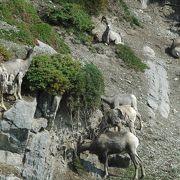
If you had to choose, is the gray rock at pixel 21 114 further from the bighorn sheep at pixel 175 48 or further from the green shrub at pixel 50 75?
the bighorn sheep at pixel 175 48

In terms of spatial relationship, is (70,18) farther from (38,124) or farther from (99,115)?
(38,124)

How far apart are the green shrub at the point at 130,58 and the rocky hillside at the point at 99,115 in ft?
0.81

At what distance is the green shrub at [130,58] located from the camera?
28.4 m

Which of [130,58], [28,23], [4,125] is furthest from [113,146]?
[130,58]

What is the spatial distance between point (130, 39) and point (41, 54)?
11.1 meters

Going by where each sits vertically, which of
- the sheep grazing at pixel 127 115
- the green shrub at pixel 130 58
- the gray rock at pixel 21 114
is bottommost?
the green shrub at pixel 130 58

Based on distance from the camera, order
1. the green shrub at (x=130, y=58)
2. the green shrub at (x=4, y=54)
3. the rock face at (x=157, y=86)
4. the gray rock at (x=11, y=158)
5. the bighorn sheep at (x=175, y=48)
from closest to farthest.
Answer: the gray rock at (x=11, y=158) → the green shrub at (x=4, y=54) → the rock face at (x=157, y=86) → the green shrub at (x=130, y=58) → the bighorn sheep at (x=175, y=48)

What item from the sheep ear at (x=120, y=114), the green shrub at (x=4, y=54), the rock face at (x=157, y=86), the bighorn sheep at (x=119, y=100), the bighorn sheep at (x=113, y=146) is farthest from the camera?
the rock face at (x=157, y=86)

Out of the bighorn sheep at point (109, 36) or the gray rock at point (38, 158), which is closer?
the gray rock at point (38, 158)

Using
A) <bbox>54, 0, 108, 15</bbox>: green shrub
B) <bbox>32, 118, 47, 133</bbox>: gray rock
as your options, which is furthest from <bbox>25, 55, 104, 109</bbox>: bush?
<bbox>54, 0, 108, 15</bbox>: green shrub

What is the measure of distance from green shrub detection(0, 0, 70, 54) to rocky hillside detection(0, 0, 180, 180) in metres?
0.74

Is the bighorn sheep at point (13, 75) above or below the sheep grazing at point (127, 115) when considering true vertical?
above

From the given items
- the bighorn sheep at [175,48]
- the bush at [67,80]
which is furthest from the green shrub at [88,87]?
the bighorn sheep at [175,48]

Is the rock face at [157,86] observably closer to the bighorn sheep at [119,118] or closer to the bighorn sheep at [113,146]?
the bighorn sheep at [119,118]
